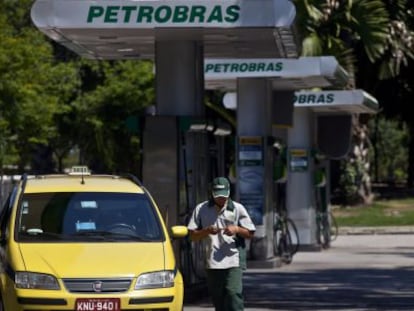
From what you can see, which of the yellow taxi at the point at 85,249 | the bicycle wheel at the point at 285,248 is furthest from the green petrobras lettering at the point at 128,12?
the bicycle wheel at the point at 285,248

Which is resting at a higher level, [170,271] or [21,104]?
[21,104]

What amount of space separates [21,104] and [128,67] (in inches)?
358

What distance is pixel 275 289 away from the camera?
18609 millimetres

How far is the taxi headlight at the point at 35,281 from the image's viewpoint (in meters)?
11.1

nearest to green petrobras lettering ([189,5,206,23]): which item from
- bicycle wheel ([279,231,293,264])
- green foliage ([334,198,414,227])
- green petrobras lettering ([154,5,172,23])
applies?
green petrobras lettering ([154,5,172,23])

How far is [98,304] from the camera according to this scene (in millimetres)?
11117

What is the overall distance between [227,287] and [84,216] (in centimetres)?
163

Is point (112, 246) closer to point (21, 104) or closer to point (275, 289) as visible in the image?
point (275, 289)

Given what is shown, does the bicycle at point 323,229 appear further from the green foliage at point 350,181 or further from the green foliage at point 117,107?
the green foliage at point 117,107

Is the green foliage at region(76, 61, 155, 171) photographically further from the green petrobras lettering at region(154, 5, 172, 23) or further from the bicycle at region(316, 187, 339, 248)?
the green petrobras lettering at region(154, 5, 172, 23)

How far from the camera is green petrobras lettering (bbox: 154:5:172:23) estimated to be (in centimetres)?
1540

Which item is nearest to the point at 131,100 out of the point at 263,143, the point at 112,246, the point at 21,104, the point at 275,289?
the point at 21,104

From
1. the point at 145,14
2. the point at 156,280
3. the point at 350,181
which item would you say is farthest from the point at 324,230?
the point at 156,280

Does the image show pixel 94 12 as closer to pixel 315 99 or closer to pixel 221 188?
pixel 221 188
